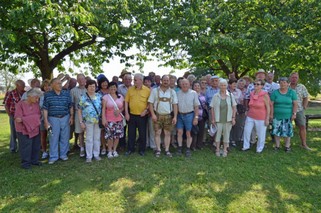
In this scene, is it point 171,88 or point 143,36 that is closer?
point 171,88

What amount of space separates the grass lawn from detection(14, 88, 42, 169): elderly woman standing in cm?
39

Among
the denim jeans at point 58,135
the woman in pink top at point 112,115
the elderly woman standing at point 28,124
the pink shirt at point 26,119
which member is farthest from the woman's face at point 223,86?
the pink shirt at point 26,119

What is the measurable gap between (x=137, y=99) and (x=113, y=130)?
91 cm

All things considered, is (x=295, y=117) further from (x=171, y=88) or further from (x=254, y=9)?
(x=254, y=9)

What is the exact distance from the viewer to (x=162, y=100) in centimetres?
601

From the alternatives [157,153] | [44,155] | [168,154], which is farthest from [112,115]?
[44,155]

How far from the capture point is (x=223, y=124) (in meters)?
6.34

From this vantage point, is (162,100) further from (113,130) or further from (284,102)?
(284,102)

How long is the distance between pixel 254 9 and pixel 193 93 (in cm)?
505

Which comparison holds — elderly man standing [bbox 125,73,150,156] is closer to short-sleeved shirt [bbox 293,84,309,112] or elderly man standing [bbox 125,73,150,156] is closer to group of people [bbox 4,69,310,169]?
group of people [bbox 4,69,310,169]

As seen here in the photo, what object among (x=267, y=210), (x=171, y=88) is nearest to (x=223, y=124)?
(x=171, y=88)

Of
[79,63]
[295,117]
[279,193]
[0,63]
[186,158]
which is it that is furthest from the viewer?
[79,63]

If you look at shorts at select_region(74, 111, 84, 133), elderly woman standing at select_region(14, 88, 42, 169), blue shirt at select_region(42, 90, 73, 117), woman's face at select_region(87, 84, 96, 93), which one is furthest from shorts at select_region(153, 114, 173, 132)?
elderly woman standing at select_region(14, 88, 42, 169)

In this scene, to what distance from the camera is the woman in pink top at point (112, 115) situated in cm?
598
